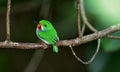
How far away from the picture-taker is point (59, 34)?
241 cm

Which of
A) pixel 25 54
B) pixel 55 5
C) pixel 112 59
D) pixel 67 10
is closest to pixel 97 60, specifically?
pixel 112 59

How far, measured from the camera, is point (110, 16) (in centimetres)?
164

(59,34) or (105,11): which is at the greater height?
(105,11)

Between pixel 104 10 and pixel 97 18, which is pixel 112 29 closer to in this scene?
pixel 104 10

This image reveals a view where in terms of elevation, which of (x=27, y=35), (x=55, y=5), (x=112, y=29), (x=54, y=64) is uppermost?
(x=112, y=29)

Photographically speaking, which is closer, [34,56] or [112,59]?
[112,59]

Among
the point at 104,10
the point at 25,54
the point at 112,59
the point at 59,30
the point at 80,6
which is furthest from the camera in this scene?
the point at 25,54

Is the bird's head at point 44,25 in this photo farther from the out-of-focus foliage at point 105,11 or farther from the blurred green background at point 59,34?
the blurred green background at point 59,34

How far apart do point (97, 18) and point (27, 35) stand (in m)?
0.87

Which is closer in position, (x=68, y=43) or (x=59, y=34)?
(x=68, y=43)

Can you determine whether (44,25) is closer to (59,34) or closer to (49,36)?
(49,36)

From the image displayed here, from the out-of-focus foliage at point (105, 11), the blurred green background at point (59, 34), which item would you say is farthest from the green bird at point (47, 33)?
the blurred green background at point (59, 34)

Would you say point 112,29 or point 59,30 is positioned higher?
point 112,29

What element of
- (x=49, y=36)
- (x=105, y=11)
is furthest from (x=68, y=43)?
(x=105, y=11)
